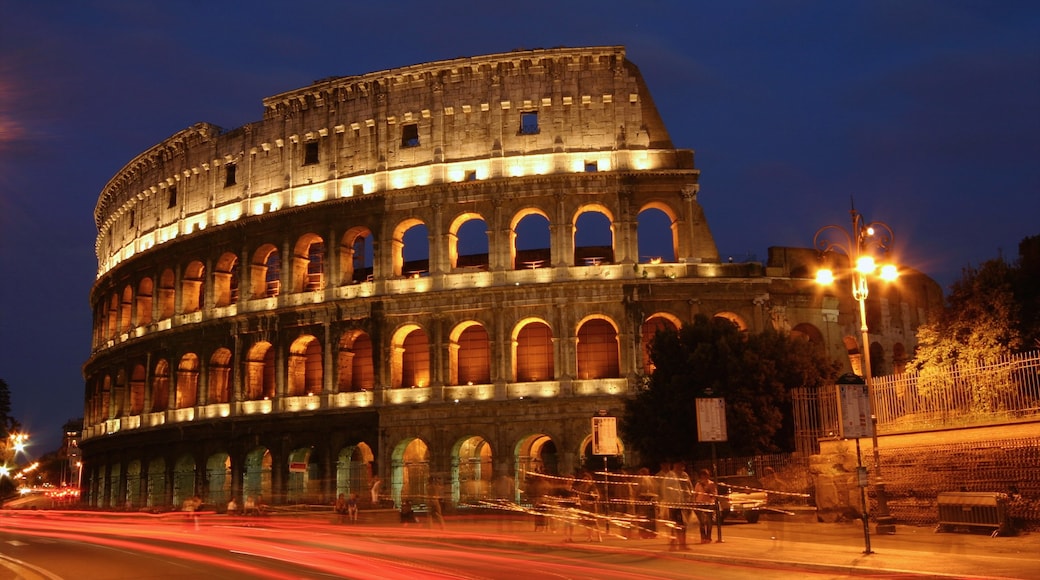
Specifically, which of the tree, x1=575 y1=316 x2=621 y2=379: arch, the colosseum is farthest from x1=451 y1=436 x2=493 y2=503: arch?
the tree

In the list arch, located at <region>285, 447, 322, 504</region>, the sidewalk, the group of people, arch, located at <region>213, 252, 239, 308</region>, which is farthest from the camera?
arch, located at <region>213, 252, 239, 308</region>

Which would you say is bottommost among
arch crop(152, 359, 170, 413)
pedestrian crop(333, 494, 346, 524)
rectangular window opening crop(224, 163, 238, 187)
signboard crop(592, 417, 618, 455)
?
pedestrian crop(333, 494, 346, 524)

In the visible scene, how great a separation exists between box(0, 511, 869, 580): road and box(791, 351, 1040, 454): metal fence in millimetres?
7243

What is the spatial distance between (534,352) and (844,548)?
19.8m

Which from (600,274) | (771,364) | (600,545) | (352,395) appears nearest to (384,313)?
(352,395)

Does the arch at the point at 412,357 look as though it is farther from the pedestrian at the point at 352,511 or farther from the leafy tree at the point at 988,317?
the leafy tree at the point at 988,317

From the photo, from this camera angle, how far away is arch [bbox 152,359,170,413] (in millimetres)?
40375

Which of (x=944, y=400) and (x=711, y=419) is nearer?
(x=711, y=419)

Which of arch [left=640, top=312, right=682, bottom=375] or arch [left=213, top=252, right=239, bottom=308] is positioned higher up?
arch [left=213, top=252, right=239, bottom=308]

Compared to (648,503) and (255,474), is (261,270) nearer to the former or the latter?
(255,474)

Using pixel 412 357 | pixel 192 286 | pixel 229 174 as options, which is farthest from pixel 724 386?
pixel 192 286

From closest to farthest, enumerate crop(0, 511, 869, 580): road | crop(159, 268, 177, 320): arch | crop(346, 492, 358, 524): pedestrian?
crop(0, 511, 869, 580): road, crop(346, 492, 358, 524): pedestrian, crop(159, 268, 177, 320): arch

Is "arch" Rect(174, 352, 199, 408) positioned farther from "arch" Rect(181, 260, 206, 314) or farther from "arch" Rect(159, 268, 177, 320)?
"arch" Rect(159, 268, 177, 320)

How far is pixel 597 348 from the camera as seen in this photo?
33.8 m
